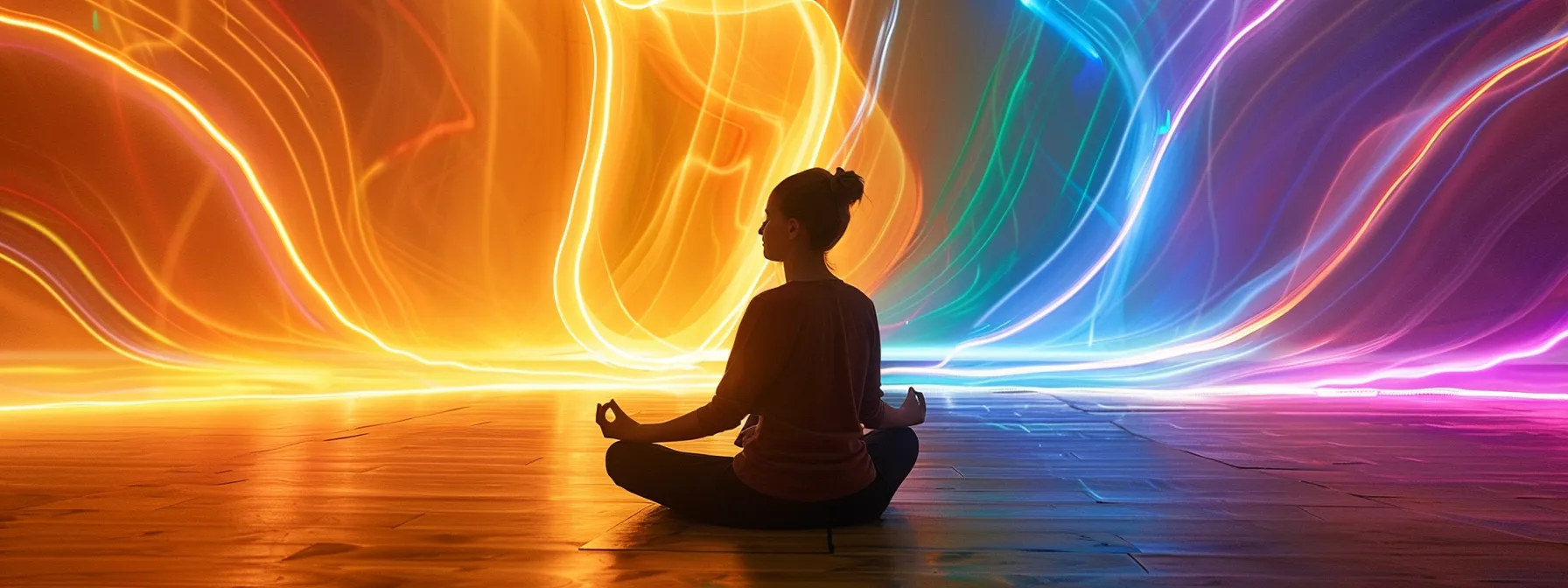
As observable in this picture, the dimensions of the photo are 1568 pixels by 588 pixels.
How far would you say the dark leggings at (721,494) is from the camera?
1.69 m

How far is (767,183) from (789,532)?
15.0 feet

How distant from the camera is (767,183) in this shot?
615 cm

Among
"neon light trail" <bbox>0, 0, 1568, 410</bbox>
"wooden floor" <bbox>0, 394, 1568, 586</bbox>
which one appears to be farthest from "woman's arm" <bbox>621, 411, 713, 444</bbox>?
"neon light trail" <bbox>0, 0, 1568, 410</bbox>

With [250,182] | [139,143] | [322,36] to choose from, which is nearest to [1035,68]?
[322,36]

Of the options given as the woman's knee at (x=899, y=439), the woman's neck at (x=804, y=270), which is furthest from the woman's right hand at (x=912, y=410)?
the woman's neck at (x=804, y=270)

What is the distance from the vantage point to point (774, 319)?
1632 millimetres

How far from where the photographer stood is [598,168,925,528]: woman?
1.63 m

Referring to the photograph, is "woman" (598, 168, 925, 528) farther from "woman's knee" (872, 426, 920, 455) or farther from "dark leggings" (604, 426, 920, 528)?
"woman's knee" (872, 426, 920, 455)

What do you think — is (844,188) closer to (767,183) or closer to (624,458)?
(624,458)

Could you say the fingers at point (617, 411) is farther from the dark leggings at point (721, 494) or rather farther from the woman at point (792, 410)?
the dark leggings at point (721, 494)

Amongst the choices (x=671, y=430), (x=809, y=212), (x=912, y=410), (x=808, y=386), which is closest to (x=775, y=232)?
(x=809, y=212)

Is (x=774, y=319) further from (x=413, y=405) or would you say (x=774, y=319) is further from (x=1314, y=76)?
(x=1314, y=76)

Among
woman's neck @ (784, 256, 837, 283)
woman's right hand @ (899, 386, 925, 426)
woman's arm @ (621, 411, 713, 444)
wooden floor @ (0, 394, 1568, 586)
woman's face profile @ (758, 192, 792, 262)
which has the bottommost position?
wooden floor @ (0, 394, 1568, 586)

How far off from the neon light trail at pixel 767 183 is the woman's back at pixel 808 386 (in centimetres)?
363
